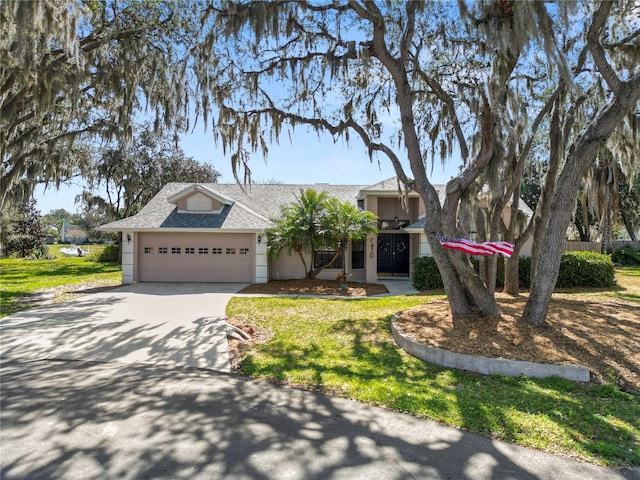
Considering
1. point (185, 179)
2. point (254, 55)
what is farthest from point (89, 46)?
point (185, 179)

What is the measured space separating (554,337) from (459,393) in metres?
2.62

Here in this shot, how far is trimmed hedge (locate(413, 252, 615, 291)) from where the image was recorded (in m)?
13.7

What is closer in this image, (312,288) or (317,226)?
(317,226)

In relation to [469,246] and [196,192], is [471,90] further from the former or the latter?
[196,192]

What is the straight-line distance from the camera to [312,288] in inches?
562

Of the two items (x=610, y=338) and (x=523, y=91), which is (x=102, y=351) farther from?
(x=523, y=91)

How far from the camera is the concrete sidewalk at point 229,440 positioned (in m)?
3.15

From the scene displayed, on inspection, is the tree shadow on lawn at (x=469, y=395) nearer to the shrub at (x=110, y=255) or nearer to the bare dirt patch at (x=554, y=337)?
the bare dirt patch at (x=554, y=337)

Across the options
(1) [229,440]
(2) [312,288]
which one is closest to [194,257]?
(2) [312,288]

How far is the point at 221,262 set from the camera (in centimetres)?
1580

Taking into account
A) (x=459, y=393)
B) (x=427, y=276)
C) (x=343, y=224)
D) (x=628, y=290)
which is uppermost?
(x=343, y=224)

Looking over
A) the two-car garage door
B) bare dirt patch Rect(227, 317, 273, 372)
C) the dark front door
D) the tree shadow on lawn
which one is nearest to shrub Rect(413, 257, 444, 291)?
the dark front door

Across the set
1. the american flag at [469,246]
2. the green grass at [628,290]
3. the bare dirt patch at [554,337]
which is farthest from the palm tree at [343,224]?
the green grass at [628,290]

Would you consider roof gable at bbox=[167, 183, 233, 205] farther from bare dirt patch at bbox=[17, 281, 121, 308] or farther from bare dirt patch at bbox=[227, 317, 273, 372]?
bare dirt patch at bbox=[227, 317, 273, 372]
